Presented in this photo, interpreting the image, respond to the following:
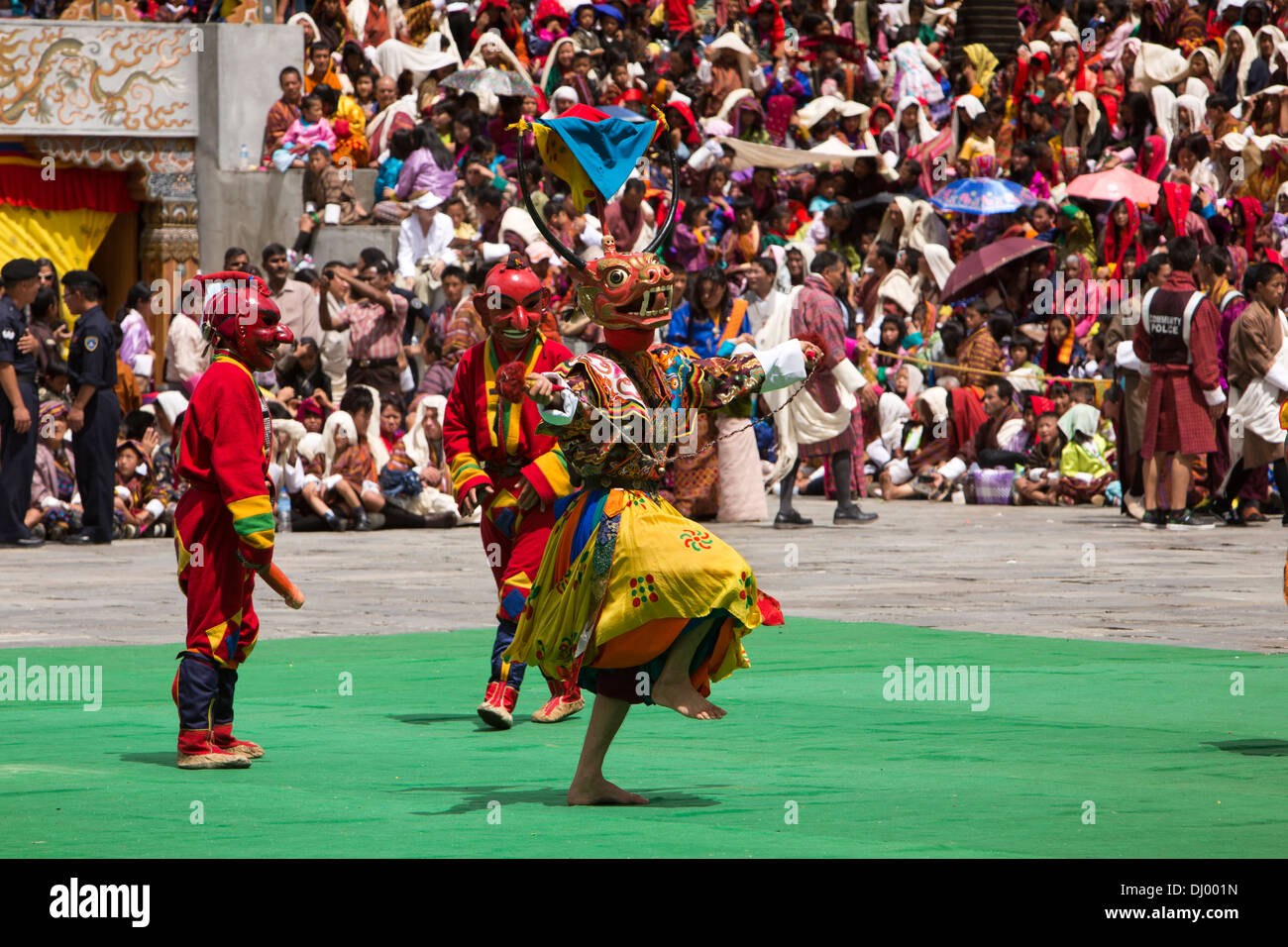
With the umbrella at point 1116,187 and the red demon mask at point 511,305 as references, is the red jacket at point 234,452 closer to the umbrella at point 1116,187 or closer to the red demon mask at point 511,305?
the red demon mask at point 511,305

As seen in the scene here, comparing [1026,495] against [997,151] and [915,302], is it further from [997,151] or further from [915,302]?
[997,151]

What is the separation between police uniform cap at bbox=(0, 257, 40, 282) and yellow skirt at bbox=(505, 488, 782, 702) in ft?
31.9

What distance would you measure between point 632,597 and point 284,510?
11013 millimetres

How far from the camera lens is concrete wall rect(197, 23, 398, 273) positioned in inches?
850

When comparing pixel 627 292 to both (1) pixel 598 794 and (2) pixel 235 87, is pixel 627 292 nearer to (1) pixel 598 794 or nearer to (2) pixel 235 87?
(1) pixel 598 794

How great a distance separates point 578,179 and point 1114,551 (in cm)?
836

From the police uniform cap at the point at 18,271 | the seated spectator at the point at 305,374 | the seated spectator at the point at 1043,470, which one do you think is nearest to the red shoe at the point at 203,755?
the police uniform cap at the point at 18,271

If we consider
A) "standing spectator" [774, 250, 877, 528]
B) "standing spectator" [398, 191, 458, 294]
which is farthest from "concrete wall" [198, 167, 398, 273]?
"standing spectator" [774, 250, 877, 528]

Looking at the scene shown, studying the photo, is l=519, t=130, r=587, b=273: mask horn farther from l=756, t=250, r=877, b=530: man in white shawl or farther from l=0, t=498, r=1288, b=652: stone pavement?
l=756, t=250, r=877, b=530: man in white shawl

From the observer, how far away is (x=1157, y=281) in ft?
62.0

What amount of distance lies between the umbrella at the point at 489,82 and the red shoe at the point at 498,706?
15.2 meters

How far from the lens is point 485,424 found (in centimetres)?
830

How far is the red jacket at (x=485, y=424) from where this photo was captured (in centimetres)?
826

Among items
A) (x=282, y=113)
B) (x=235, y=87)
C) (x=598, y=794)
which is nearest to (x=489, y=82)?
(x=282, y=113)
